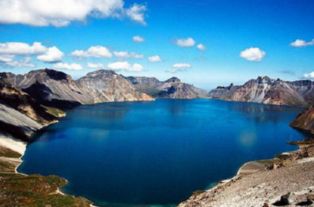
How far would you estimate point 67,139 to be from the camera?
187000mm

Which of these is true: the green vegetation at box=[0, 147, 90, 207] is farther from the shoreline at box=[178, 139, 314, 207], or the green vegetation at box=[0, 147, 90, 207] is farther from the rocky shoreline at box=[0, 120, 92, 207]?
the shoreline at box=[178, 139, 314, 207]

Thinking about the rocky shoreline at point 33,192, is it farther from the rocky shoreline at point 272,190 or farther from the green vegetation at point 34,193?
the rocky shoreline at point 272,190

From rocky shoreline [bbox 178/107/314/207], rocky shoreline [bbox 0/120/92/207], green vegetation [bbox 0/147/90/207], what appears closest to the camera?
rocky shoreline [bbox 178/107/314/207]

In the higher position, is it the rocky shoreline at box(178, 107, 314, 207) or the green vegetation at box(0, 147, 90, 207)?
the rocky shoreline at box(178, 107, 314, 207)

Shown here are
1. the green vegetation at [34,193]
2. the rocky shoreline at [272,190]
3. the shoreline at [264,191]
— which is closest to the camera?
the rocky shoreline at [272,190]

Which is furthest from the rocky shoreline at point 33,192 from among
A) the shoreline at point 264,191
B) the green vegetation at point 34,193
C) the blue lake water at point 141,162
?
the shoreline at point 264,191

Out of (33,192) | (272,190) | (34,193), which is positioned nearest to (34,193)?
(34,193)

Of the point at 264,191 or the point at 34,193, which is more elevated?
the point at 264,191

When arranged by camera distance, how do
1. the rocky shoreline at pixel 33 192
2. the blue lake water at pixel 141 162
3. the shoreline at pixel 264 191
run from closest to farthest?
1. the shoreline at pixel 264 191
2. the rocky shoreline at pixel 33 192
3. the blue lake water at pixel 141 162

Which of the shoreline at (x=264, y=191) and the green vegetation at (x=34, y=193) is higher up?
the shoreline at (x=264, y=191)

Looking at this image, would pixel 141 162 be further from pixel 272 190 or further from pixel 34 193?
pixel 272 190

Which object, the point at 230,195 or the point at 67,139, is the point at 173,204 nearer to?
the point at 230,195

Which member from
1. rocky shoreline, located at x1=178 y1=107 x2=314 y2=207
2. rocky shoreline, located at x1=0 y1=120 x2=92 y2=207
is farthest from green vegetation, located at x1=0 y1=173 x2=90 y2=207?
rocky shoreline, located at x1=178 y1=107 x2=314 y2=207

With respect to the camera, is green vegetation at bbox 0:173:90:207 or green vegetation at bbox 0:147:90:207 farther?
green vegetation at bbox 0:173:90:207
